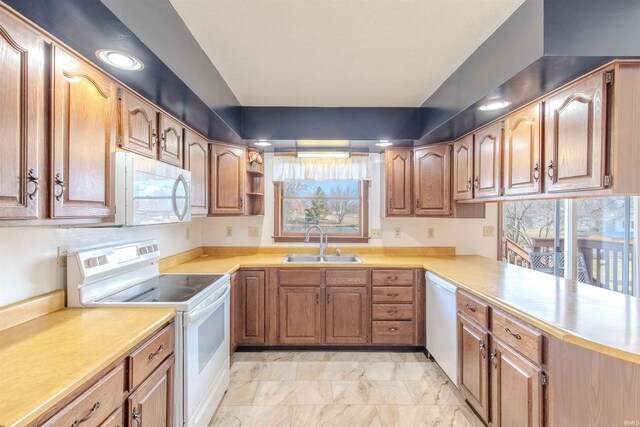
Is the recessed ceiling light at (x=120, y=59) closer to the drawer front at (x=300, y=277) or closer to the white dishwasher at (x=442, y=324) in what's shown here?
the drawer front at (x=300, y=277)

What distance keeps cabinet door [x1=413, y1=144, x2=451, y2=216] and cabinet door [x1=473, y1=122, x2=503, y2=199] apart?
38 cm

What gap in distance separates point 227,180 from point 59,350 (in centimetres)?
203

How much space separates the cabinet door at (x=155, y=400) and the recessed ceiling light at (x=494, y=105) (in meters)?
2.38

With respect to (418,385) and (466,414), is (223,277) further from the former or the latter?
(466,414)

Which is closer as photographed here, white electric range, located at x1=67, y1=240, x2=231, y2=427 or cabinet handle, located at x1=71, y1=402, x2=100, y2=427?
cabinet handle, located at x1=71, y1=402, x2=100, y2=427

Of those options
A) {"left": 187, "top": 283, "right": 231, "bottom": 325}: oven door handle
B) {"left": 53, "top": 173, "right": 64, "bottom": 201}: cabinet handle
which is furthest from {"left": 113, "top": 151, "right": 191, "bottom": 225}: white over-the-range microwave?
{"left": 187, "top": 283, "right": 231, "bottom": 325}: oven door handle

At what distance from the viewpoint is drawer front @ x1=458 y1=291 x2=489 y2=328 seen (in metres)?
1.84

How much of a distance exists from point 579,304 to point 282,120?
2529 mm

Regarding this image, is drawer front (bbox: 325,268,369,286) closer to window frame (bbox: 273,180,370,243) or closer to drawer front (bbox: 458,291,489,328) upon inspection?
window frame (bbox: 273,180,370,243)

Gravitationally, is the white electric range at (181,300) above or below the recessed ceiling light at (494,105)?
below

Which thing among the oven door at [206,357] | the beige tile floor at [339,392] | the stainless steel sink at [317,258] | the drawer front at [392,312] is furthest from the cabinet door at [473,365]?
the oven door at [206,357]

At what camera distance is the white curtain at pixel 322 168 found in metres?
3.40

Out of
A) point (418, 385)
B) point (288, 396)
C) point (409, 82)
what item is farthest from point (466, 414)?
point (409, 82)

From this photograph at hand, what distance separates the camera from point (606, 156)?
57.2 inches
